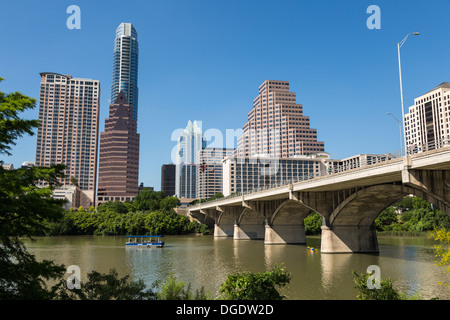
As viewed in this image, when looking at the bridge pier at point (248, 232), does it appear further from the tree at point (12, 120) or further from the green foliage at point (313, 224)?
the tree at point (12, 120)

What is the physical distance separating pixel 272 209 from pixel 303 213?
6228mm

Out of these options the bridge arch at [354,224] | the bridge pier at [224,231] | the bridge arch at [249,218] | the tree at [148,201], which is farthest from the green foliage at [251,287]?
the tree at [148,201]

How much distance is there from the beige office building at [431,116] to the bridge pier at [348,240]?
118 meters

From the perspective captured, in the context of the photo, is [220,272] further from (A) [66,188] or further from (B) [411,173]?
(A) [66,188]

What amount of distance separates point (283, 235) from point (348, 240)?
2277 centimetres

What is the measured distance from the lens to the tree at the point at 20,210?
42.7ft

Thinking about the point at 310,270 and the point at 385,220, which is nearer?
the point at 310,270

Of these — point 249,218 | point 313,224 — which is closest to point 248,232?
point 249,218

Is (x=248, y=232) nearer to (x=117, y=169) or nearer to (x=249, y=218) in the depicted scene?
(x=249, y=218)

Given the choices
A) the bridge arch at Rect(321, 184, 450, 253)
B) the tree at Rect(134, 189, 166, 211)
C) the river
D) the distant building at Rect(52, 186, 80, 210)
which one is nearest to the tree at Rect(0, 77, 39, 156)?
the river

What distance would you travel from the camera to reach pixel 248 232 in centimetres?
9225
